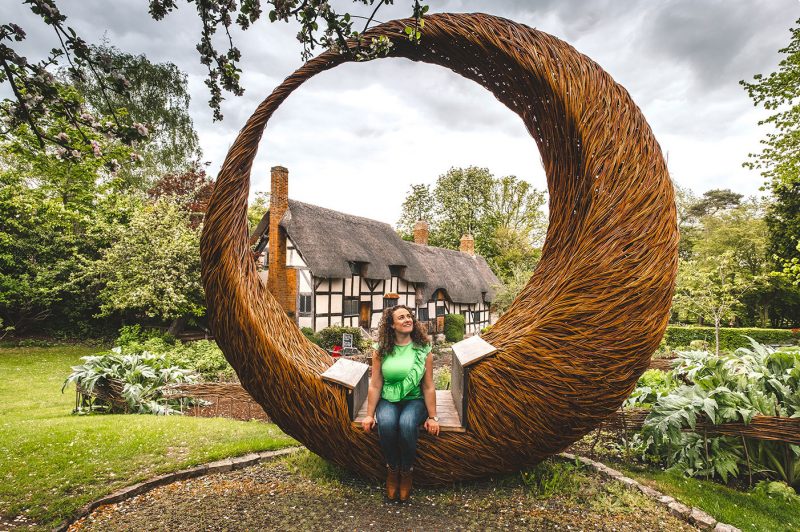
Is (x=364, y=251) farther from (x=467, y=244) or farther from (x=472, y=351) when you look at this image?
(x=472, y=351)

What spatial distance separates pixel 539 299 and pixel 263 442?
3182 mm

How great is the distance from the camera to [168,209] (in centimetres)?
1628

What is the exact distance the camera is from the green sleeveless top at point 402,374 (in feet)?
9.09

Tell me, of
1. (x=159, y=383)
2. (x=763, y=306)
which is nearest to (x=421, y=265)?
(x=159, y=383)

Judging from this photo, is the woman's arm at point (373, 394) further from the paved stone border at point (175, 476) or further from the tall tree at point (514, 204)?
the tall tree at point (514, 204)

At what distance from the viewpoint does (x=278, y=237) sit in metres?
15.5

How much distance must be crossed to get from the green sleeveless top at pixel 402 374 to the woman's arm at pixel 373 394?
0.11ft

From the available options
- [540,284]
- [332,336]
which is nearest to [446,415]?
[540,284]

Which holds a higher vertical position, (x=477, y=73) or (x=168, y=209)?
(x=168, y=209)

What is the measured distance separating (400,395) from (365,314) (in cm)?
1449

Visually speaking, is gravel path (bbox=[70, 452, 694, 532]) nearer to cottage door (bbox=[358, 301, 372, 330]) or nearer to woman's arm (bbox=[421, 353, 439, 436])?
woman's arm (bbox=[421, 353, 439, 436])

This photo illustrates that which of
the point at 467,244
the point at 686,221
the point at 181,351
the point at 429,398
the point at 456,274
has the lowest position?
the point at 181,351

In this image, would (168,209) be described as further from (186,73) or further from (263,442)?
(263,442)

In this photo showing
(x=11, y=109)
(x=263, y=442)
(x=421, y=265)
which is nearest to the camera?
(x=11, y=109)
